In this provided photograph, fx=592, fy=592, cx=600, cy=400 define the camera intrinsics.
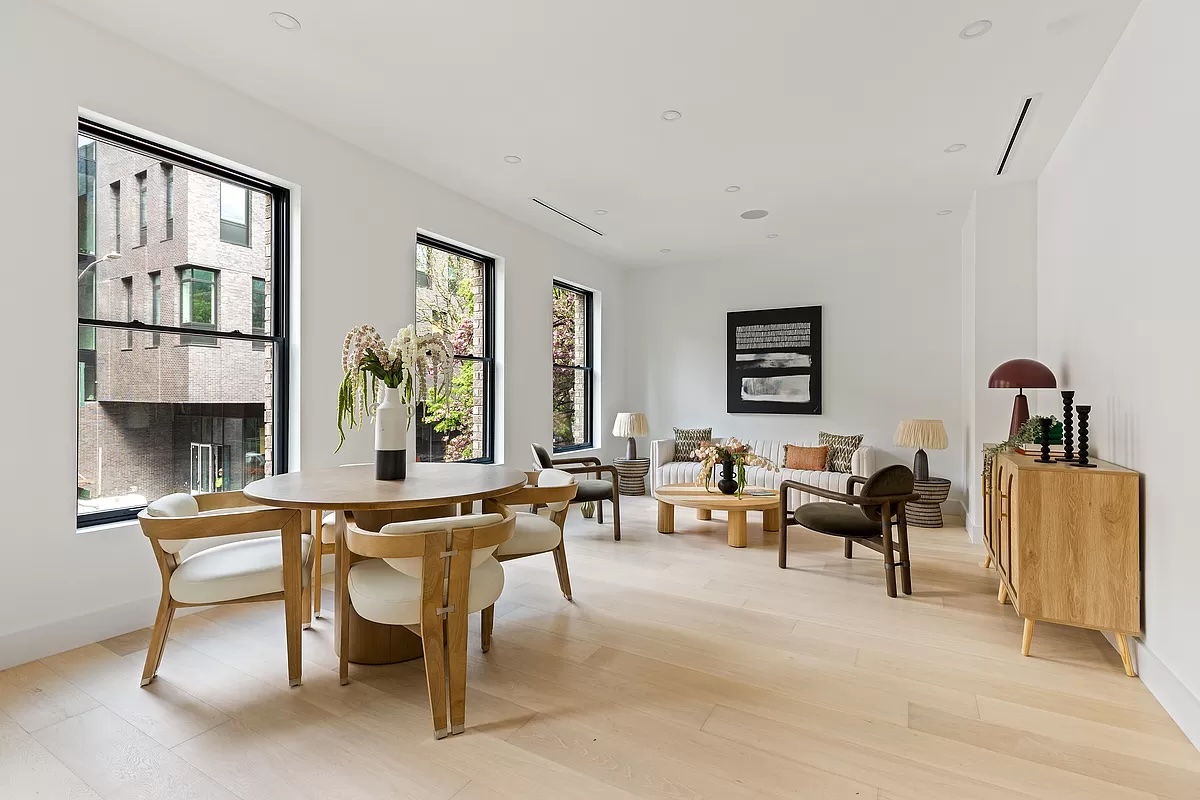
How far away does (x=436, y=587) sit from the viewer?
2045 mm

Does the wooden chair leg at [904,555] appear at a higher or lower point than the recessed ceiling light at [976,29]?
lower

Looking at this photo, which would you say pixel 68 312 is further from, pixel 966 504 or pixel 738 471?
pixel 966 504

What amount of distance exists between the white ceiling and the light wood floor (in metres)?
2.74

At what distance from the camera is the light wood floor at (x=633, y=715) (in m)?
1.80

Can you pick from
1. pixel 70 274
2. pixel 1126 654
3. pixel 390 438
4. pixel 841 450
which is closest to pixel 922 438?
pixel 841 450

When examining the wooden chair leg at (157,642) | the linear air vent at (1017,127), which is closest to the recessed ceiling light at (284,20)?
the wooden chair leg at (157,642)

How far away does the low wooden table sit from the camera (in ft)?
15.1

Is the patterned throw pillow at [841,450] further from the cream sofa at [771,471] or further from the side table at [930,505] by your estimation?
the side table at [930,505]

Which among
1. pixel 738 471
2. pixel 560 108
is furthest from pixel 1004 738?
pixel 560 108

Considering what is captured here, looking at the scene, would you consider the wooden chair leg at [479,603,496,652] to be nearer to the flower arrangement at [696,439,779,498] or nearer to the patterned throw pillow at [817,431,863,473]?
the flower arrangement at [696,439,779,498]

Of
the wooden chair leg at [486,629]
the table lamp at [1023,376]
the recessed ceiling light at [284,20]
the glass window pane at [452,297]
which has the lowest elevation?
the wooden chair leg at [486,629]

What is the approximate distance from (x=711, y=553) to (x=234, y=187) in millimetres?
3985

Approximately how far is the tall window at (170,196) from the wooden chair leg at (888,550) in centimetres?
436

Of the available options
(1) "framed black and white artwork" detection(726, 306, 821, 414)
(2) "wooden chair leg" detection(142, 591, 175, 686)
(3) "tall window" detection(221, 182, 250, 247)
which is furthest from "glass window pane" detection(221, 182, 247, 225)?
(1) "framed black and white artwork" detection(726, 306, 821, 414)
